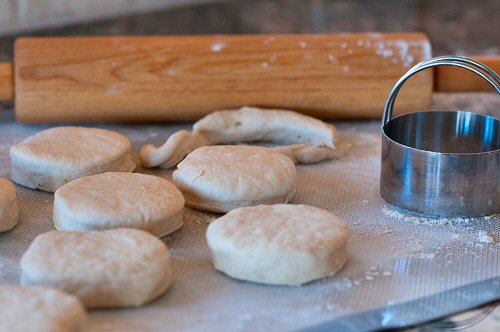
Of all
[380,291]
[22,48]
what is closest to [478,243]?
[380,291]

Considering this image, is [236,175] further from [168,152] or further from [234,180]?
[168,152]

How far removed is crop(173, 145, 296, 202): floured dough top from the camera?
61.9 inches

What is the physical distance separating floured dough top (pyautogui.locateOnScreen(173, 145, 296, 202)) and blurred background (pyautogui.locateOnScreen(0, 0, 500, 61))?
3.90 ft

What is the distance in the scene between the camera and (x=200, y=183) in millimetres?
1591

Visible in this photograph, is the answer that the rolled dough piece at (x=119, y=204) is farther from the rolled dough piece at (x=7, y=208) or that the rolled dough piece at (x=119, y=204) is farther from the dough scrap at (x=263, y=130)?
the dough scrap at (x=263, y=130)

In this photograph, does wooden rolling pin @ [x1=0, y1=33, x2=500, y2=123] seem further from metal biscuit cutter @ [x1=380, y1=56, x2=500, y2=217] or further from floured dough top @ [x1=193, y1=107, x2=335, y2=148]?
metal biscuit cutter @ [x1=380, y1=56, x2=500, y2=217]

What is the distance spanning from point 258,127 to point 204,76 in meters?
0.21

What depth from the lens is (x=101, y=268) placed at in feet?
4.05

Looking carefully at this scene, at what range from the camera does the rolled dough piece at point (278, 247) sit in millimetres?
1302

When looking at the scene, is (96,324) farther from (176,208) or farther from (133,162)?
(133,162)

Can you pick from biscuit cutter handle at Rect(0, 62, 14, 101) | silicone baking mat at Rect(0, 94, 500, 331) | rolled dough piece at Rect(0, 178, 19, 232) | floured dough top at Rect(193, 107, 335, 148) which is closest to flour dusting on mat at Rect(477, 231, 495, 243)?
silicone baking mat at Rect(0, 94, 500, 331)

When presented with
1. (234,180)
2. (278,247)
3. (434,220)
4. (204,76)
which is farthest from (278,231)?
(204,76)

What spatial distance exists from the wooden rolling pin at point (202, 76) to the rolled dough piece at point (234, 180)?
1.34 feet

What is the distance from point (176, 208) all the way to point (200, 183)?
12cm
